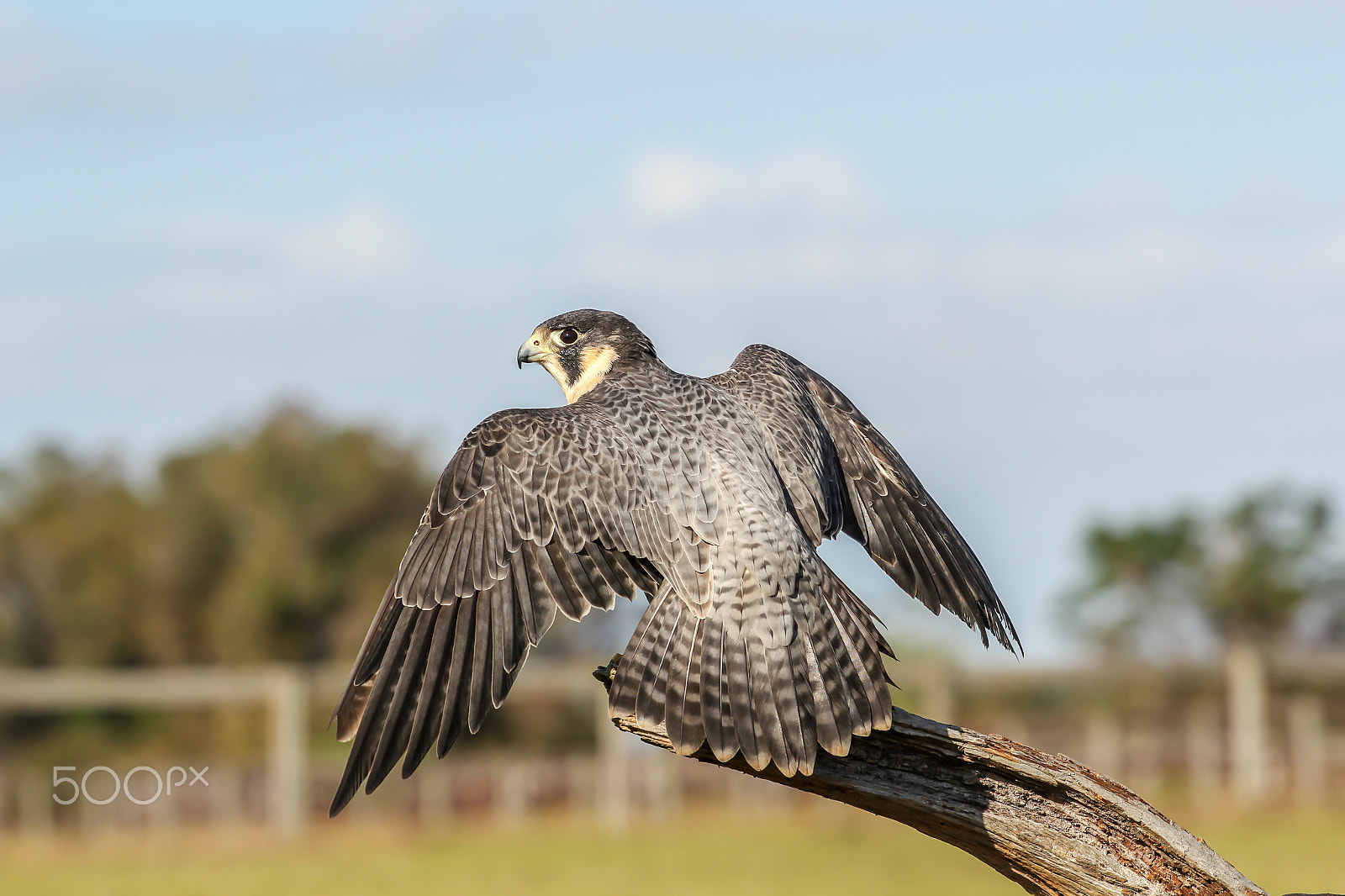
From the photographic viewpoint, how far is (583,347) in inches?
209

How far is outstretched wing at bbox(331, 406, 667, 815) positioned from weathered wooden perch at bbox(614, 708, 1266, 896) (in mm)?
610

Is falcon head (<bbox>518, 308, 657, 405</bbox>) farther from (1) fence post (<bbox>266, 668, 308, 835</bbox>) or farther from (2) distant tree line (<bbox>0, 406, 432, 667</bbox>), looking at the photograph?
(2) distant tree line (<bbox>0, 406, 432, 667</bbox>)

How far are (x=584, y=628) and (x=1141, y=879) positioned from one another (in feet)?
54.3

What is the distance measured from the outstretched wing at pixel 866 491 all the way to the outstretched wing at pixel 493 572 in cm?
63

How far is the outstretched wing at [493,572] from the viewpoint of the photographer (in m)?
3.89

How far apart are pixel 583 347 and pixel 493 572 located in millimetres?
1417

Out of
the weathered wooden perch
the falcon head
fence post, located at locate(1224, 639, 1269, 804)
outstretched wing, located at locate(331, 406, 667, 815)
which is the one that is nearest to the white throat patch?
the falcon head

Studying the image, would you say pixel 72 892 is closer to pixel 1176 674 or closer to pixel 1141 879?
pixel 1141 879

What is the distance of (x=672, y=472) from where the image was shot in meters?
4.28

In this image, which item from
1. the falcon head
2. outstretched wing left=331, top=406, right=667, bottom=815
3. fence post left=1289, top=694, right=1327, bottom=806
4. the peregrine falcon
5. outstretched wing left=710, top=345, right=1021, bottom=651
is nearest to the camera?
the peregrine falcon

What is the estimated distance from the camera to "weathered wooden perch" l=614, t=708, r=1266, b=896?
3.90 m

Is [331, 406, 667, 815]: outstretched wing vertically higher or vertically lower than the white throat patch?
lower

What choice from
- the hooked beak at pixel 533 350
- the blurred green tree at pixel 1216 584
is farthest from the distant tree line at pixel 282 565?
the hooked beak at pixel 533 350

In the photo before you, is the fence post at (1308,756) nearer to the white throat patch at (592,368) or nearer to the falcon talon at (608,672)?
the white throat patch at (592,368)
